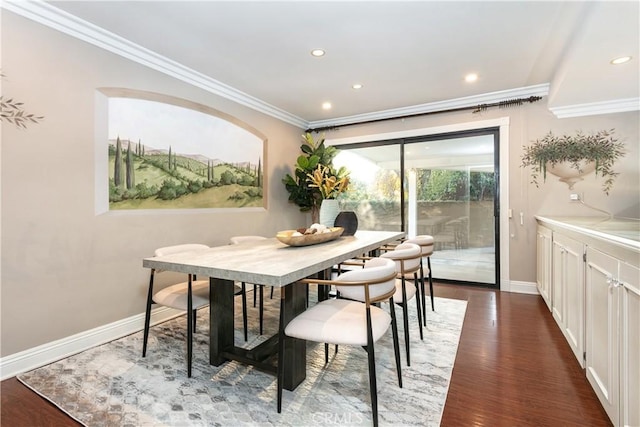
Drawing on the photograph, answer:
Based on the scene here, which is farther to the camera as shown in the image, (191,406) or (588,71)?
(588,71)

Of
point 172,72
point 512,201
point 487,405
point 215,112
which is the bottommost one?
point 487,405

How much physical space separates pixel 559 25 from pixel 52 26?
389 centimetres

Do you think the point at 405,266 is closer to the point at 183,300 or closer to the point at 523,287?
the point at 183,300

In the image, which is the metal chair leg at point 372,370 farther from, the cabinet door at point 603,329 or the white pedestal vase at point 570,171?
the white pedestal vase at point 570,171

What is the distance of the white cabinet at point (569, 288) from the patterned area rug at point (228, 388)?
0.80m

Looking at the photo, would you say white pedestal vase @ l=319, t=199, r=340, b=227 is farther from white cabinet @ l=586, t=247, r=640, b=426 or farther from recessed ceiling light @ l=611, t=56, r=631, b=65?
recessed ceiling light @ l=611, t=56, r=631, b=65

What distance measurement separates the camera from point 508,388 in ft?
6.35

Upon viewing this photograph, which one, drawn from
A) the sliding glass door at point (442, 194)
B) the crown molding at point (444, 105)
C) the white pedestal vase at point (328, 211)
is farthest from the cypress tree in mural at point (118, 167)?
the sliding glass door at point (442, 194)

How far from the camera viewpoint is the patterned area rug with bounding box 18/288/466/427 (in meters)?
1.66

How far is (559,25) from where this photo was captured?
246 cm

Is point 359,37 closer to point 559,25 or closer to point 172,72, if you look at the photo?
point 559,25

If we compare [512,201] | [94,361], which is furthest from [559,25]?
[94,361]

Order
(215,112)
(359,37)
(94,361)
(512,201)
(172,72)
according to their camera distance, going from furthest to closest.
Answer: (512,201) → (215,112) → (172,72) → (359,37) → (94,361)

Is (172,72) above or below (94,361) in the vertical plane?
above
